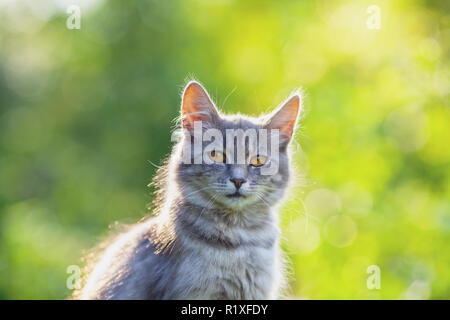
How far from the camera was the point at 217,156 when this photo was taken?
212cm

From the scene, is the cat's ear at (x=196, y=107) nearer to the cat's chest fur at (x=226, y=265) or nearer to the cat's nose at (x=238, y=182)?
the cat's nose at (x=238, y=182)

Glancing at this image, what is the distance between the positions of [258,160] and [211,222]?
0.34m

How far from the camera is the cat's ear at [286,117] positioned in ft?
7.50

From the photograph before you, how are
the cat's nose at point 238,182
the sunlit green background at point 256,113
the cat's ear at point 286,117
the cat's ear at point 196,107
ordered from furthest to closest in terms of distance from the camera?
the sunlit green background at point 256,113 → the cat's ear at point 286,117 → the cat's ear at point 196,107 → the cat's nose at point 238,182

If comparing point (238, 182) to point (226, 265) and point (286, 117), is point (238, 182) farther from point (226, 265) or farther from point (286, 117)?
point (286, 117)

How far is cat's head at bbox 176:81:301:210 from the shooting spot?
6.79 ft

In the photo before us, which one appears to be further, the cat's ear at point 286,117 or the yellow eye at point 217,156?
the cat's ear at point 286,117

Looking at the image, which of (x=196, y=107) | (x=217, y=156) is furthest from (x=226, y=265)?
(x=196, y=107)

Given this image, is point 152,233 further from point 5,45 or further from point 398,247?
point 5,45

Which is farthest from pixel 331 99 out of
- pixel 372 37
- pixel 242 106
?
pixel 242 106

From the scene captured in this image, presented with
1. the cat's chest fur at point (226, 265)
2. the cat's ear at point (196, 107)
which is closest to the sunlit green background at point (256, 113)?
the cat's ear at point (196, 107)

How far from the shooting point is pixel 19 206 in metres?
6.27

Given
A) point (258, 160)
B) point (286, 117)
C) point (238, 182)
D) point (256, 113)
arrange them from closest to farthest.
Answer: point (238, 182), point (258, 160), point (286, 117), point (256, 113)

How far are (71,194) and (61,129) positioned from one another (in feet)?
5.47
